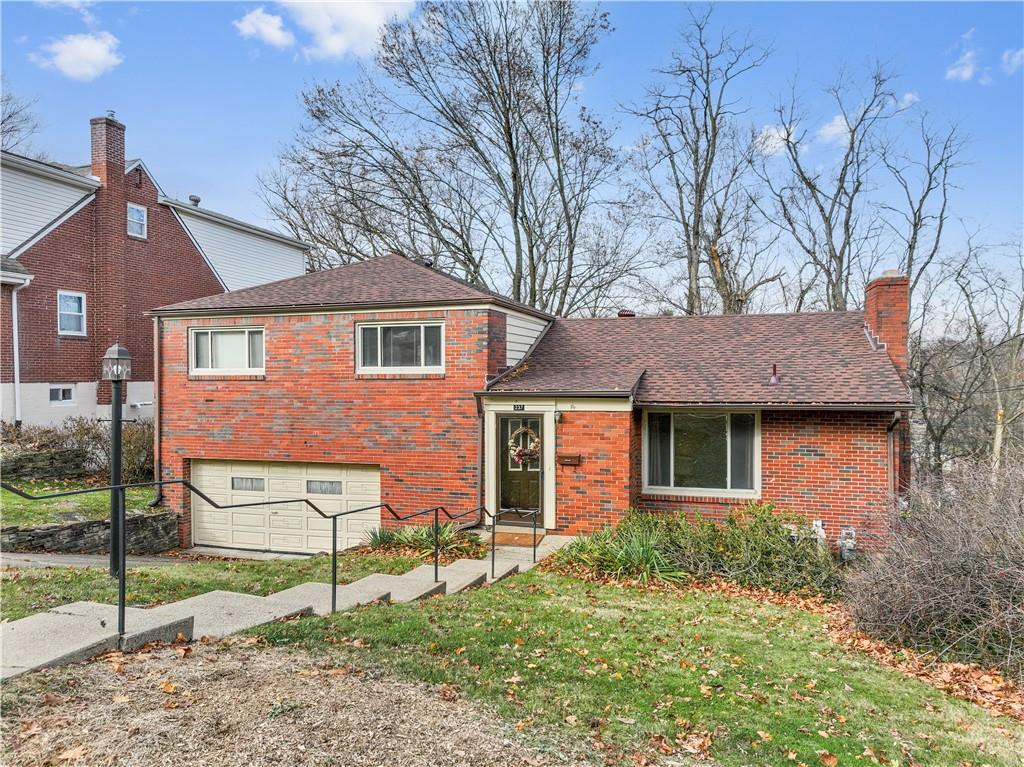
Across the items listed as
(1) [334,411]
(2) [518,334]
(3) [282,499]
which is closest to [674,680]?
(2) [518,334]

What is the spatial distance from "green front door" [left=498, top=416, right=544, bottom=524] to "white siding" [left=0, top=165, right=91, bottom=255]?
15.7 meters

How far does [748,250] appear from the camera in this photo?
2767 centimetres

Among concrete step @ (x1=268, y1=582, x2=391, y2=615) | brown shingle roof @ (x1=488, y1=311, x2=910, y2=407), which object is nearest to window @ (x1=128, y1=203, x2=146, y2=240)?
brown shingle roof @ (x1=488, y1=311, x2=910, y2=407)

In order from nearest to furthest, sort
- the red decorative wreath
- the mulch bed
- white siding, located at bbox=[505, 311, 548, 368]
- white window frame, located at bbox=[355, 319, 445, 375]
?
the mulch bed
the red decorative wreath
white window frame, located at bbox=[355, 319, 445, 375]
white siding, located at bbox=[505, 311, 548, 368]

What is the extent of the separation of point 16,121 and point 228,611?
105ft

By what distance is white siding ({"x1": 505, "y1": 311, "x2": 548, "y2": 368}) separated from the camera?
13.8 m

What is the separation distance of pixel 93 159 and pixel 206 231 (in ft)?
14.9

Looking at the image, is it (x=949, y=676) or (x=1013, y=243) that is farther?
(x=1013, y=243)

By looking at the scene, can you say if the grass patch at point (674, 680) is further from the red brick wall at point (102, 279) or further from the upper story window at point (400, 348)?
the red brick wall at point (102, 279)

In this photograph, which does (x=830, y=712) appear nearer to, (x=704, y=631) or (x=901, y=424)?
(x=704, y=631)

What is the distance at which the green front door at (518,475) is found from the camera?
12.7 meters

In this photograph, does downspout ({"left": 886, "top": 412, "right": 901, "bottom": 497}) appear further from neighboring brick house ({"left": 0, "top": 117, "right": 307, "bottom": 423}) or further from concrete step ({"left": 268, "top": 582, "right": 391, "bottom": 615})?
neighboring brick house ({"left": 0, "top": 117, "right": 307, "bottom": 423})

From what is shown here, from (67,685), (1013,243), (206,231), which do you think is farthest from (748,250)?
(67,685)

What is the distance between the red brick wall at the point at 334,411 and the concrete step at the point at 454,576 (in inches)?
130
